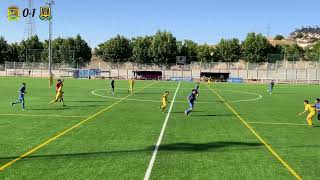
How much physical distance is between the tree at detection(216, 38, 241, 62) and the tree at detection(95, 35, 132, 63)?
2889cm

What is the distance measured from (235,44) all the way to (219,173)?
367 feet

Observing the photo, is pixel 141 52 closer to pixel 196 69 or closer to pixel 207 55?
pixel 196 69

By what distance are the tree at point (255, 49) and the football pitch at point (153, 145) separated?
306 feet

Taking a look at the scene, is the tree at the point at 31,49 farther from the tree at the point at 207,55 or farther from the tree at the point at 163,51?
the tree at the point at 207,55

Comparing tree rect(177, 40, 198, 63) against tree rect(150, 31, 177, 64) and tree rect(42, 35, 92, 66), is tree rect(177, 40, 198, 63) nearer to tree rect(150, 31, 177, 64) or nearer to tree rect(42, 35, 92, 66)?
tree rect(150, 31, 177, 64)

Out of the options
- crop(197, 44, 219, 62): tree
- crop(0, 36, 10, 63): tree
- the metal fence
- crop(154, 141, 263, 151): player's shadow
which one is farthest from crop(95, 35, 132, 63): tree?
crop(154, 141, 263, 151): player's shadow

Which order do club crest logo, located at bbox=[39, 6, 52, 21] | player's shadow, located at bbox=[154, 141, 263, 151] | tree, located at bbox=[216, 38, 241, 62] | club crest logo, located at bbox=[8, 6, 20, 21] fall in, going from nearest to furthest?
player's shadow, located at bbox=[154, 141, 263, 151], club crest logo, located at bbox=[8, 6, 20, 21], club crest logo, located at bbox=[39, 6, 52, 21], tree, located at bbox=[216, 38, 241, 62]

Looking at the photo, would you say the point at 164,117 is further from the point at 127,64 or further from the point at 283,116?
the point at 127,64

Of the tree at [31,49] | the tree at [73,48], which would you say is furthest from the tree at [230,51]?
the tree at [31,49]

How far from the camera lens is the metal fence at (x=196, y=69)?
9231 centimetres

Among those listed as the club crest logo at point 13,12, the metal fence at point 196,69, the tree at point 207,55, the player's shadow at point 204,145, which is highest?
the club crest logo at point 13,12

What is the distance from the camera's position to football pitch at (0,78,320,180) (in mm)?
11914

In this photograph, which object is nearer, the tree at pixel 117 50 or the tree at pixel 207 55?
the tree at pixel 117 50

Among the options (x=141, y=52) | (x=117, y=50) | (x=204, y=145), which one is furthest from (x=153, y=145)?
(x=117, y=50)
